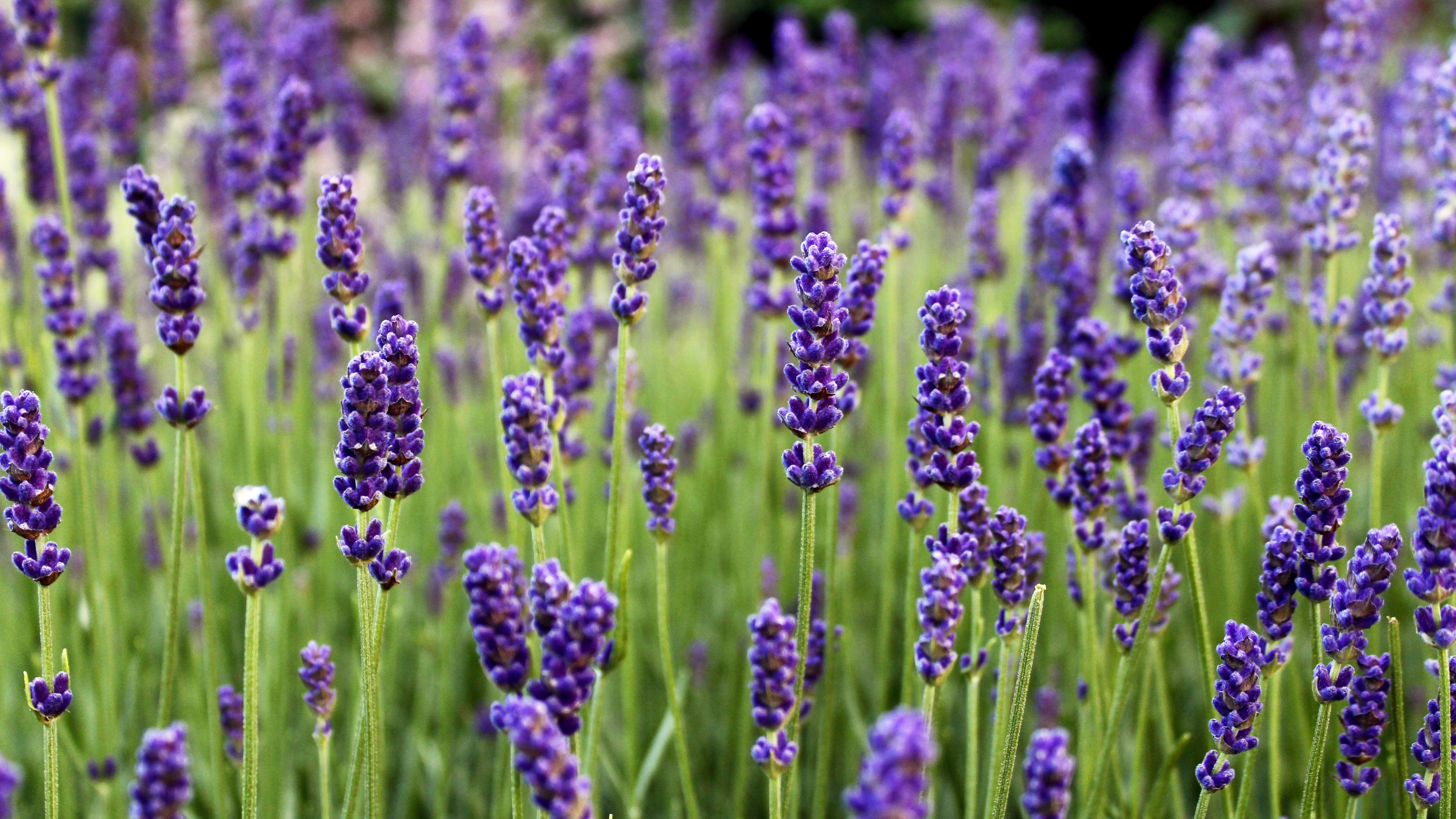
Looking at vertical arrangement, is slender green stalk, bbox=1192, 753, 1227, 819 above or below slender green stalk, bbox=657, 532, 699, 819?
below

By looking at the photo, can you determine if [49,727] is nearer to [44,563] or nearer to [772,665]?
[44,563]

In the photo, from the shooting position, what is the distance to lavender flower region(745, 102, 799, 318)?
7.66 feet

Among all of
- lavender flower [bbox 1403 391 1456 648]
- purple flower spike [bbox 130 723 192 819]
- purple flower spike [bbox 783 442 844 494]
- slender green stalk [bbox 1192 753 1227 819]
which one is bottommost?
slender green stalk [bbox 1192 753 1227 819]

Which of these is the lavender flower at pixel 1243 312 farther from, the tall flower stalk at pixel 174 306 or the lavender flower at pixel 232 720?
the lavender flower at pixel 232 720

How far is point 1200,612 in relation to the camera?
1.65m

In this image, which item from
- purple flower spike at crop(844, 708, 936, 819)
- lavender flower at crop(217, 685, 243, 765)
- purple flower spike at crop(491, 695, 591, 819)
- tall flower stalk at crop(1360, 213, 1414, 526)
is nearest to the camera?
purple flower spike at crop(844, 708, 936, 819)

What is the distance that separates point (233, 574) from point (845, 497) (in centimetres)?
164

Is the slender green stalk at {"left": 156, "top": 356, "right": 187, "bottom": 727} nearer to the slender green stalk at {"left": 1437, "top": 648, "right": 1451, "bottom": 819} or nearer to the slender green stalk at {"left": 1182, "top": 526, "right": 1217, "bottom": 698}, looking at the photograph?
the slender green stalk at {"left": 1182, "top": 526, "right": 1217, "bottom": 698}

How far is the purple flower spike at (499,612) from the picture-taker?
1.20 m

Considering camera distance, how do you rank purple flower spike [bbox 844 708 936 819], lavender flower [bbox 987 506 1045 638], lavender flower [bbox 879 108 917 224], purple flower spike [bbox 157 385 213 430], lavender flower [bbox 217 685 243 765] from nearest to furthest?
1. purple flower spike [bbox 844 708 936 819]
2. lavender flower [bbox 987 506 1045 638]
3. purple flower spike [bbox 157 385 213 430]
4. lavender flower [bbox 217 685 243 765]
5. lavender flower [bbox 879 108 917 224]

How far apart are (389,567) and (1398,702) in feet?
4.26

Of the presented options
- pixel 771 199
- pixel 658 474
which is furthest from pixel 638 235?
pixel 771 199

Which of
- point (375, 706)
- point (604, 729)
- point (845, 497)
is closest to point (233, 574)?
point (375, 706)

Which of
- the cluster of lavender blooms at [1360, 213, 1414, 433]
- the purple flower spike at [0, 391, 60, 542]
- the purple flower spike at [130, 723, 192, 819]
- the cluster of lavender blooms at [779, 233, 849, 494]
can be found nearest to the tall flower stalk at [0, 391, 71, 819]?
the purple flower spike at [0, 391, 60, 542]
